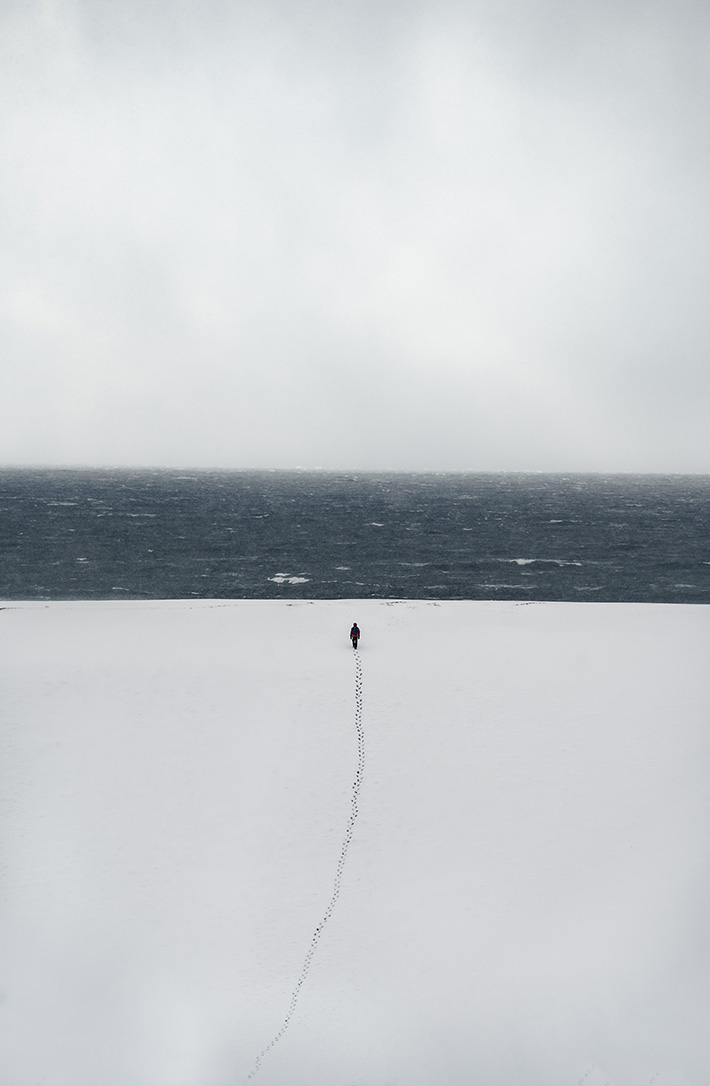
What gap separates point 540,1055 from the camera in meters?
12.3

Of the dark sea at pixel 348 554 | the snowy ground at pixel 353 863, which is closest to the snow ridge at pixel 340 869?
the snowy ground at pixel 353 863

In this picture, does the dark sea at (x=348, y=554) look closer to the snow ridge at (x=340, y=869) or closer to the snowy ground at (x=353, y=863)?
the snowy ground at (x=353, y=863)

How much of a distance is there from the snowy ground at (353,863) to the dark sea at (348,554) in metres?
17.4

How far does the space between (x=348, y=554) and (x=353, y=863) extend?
4593 centimetres

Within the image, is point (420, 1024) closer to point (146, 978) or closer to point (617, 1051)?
point (617, 1051)

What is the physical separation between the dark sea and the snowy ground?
57.0 feet

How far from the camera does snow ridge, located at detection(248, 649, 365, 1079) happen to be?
12.8m

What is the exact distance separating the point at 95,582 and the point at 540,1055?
42745 millimetres

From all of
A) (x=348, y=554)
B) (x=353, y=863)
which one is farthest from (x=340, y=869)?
(x=348, y=554)

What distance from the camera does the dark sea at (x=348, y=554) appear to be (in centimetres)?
4753

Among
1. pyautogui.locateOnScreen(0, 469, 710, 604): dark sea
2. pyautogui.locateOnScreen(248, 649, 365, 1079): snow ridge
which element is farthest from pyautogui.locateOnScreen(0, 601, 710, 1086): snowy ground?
pyautogui.locateOnScreen(0, 469, 710, 604): dark sea

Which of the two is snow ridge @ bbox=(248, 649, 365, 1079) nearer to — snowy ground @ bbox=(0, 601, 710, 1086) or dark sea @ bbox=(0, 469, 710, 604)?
snowy ground @ bbox=(0, 601, 710, 1086)

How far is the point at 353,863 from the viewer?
17.4 m

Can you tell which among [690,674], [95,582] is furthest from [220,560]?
[690,674]
